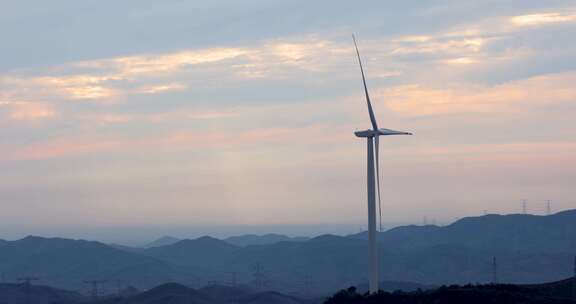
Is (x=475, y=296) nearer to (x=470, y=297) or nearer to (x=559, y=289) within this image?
(x=470, y=297)

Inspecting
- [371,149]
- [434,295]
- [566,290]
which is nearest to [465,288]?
[434,295]

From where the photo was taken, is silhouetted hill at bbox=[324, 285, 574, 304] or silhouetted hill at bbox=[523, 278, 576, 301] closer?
silhouetted hill at bbox=[324, 285, 574, 304]

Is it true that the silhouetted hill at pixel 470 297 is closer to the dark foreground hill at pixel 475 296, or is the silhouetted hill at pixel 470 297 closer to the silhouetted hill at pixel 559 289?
the dark foreground hill at pixel 475 296

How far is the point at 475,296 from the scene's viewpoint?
354ft

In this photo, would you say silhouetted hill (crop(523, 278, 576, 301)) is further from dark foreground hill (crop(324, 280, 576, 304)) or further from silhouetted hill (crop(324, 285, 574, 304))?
silhouetted hill (crop(324, 285, 574, 304))

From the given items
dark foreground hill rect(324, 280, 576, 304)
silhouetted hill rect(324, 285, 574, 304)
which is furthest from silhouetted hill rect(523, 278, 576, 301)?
silhouetted hill rect(324, 285, 574, 304)

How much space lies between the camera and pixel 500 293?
358 ft

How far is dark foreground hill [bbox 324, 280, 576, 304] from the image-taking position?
10644cm

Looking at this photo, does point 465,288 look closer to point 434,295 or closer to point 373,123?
point 434,295

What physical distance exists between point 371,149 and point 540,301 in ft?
75.5

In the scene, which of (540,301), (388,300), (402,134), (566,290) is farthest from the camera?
(566,290)

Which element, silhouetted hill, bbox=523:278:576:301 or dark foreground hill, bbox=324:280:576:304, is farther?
silhouetted hill, bbox=523:278:576:301

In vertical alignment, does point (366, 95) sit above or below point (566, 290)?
above

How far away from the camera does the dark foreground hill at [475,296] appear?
4190 inches
